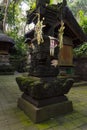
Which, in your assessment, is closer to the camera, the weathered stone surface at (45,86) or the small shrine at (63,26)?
the weathered stone surface at (45,86)

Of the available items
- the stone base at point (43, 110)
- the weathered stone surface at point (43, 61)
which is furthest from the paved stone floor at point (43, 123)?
the weathered stone surface at point (43, 61)

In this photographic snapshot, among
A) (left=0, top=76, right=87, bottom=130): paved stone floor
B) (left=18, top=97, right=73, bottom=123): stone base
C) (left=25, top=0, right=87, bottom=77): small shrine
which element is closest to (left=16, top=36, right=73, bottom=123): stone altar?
(left=18, top=97, right=73, bottom=123): stone base

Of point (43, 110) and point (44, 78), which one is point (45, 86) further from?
point (43, 110)

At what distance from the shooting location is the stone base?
12.7 feet

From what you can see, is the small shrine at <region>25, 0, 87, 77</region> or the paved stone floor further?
the small shrine at <region>25, 0, 87, 77</region>

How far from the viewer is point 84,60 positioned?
1038cm

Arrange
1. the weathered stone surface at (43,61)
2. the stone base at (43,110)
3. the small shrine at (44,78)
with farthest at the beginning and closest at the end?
the weathered stone surface at (43,61), the small shrine at (44,78), the stone base at (43,110)

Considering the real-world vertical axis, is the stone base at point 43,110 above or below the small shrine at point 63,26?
below

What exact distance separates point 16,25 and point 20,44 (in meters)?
6.13

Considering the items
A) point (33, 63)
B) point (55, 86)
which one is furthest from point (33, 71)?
point (55, 86)

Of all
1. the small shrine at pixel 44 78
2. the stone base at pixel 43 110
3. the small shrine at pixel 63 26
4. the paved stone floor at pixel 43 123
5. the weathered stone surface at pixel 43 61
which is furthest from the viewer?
the small shrine at pixel 63 26

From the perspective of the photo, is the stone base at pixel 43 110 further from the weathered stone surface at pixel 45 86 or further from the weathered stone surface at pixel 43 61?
the weathered stone surface at pixel 43 61

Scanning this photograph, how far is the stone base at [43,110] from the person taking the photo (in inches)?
152

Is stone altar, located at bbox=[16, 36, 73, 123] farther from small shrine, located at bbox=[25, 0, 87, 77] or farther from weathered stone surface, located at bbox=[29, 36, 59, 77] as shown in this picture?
small shrine, located at bbox=[25, 0, 87, 77]
